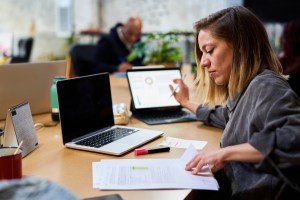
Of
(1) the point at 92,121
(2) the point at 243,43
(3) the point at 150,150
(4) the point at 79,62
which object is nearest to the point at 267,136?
(2) the point at 243,43

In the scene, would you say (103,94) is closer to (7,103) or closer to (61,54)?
(7,103)

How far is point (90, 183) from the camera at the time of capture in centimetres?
97

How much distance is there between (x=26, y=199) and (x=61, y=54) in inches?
264

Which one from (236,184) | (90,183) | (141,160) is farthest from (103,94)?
(236,184)

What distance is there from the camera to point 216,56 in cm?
116

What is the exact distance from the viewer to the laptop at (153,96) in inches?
69.1

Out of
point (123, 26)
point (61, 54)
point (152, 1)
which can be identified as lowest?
point (61, 54)

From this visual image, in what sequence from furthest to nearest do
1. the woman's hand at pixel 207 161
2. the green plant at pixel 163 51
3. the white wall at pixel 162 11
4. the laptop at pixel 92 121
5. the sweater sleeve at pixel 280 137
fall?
the white wall at pixel 162 11 < the green plant at pixel 163 51 < the laptop at pixel 92 121 < the woman's hand at pixel 207 161 < the sweater sleeve at pixel 280 137

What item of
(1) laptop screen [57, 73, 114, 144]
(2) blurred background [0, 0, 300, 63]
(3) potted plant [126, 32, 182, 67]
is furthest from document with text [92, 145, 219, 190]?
(2) blurred background [0, 0, 300, 63]

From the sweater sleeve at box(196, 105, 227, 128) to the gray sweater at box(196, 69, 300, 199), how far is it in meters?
0.36

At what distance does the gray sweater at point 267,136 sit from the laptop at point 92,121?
381 mm

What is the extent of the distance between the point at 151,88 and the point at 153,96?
0.15ft

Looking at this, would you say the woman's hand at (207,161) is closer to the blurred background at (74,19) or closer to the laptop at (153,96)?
the laptop at (153,96)

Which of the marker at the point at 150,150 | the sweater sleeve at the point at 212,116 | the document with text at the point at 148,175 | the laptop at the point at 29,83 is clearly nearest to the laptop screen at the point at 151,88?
the sweater sleeve at the point at 212,116
